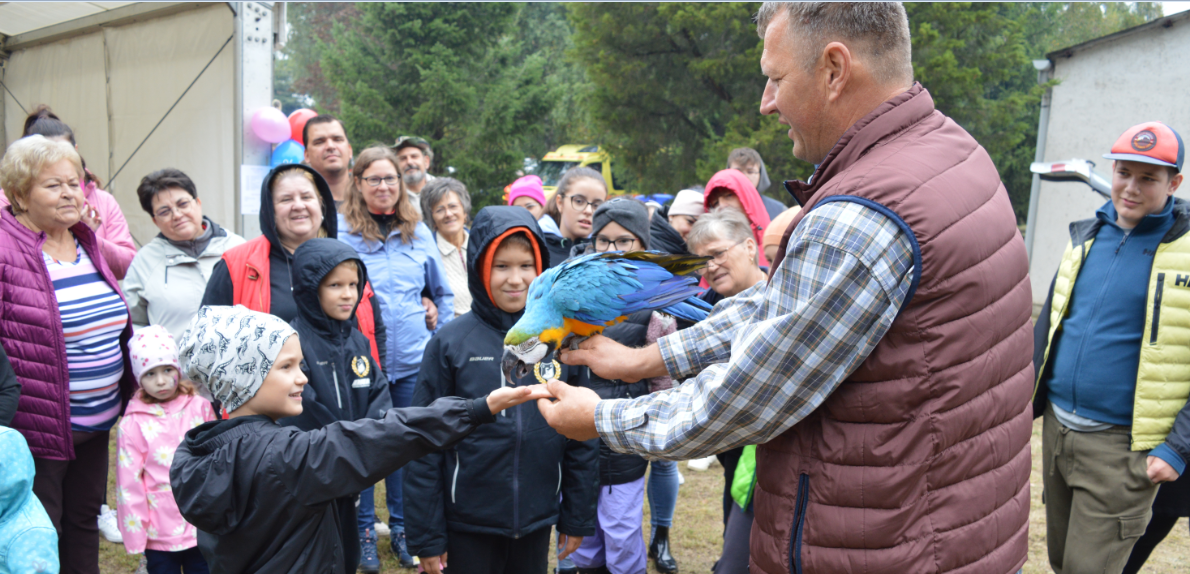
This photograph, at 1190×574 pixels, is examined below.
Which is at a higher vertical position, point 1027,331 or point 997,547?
point 1027,331

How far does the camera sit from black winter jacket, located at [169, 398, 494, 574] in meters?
2.09

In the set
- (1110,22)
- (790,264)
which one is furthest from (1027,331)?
(1110,22)

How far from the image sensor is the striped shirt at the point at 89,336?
3.44m

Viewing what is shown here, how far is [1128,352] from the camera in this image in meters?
3.30

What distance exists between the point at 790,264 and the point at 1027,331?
0.66 meters

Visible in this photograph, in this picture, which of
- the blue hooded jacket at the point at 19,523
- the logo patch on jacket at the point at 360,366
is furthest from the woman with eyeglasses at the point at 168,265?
the blue hooded jacket at the point at 19,523

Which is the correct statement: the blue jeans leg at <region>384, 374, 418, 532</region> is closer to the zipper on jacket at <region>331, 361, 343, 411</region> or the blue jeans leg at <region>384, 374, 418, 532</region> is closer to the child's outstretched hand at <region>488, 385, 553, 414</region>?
the zipper on jacket at <region>331, 361, 343, 411</region>

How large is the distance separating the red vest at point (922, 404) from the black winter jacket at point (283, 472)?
1.02 metres

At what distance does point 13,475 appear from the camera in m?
2.18

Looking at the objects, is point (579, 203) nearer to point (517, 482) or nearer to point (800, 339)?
point (517, 482)

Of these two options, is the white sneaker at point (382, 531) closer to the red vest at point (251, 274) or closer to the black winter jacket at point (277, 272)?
the black winter jacket at point (277, 272)

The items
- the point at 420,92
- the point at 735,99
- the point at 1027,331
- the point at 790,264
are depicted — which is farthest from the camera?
the point at 420,92

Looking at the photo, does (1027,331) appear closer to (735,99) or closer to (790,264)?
(790,264)

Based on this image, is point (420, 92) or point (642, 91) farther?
point (420, 92)
